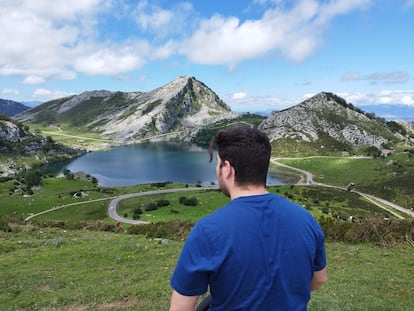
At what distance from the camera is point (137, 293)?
16.2 meters

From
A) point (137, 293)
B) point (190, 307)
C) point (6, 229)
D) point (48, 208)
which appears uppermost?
point (190, 307)

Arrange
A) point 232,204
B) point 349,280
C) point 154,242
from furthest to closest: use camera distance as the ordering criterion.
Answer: point 154,242
point 349,280
point 232,204

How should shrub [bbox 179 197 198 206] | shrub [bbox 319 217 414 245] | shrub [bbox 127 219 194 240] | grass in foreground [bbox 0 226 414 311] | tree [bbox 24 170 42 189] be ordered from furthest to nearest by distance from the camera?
1. tree [bbox 24 170 42 189]
2. shrub [bbox 179 197 198 206]
3. shrub [bbox 127 219 194 240]
4. shrub [bbox 319 217 414 245]
5. grass in foreground [bbox 0 226 414 311]

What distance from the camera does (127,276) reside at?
800 inches

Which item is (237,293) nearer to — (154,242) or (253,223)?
(253,223)

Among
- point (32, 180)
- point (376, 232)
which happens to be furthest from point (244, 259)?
point (32, 180)

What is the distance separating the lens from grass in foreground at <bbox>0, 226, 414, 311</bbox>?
48.7 feet

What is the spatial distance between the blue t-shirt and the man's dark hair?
0.33m

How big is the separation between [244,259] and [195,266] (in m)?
0.56

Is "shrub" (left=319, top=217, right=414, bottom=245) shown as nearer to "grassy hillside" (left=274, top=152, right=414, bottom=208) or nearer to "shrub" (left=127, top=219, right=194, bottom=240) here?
"shrub" (left=127, top=219, right=194, bottom=240)

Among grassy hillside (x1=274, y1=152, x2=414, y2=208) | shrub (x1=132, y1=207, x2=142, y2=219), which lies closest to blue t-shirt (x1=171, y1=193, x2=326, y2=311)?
shrub (x1=132, y1=207, x2=142, y2=219)

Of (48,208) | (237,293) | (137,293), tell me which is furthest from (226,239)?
(48,208)

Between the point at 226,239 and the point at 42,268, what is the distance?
22.1 metres

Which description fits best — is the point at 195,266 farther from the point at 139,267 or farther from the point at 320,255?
the point at 139,267
